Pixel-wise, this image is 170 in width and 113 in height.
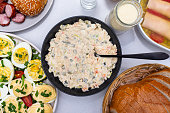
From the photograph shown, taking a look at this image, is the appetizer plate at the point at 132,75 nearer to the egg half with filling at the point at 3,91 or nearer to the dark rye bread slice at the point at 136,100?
the dark rye bread slice at the point at 136,100

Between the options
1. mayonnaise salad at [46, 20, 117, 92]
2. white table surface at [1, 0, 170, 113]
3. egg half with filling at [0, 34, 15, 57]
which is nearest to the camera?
mayonnaise salad at [46, 20, 117, 92]

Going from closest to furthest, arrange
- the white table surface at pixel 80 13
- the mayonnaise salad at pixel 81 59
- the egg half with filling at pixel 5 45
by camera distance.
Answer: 1. the mayonnaise salad at pixel 81 59
2. the egg half with filling at pixel 5 45
3. the white table surface at pixel 80 13

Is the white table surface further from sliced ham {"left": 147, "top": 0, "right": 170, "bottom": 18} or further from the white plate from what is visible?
sliced ham {"left": 147, "top": 0, "right": 170, "bottom": 18}

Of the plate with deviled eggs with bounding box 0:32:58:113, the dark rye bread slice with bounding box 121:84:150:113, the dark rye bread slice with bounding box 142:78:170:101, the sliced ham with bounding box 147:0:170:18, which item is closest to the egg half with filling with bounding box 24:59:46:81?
the plate with deviled eggs with bounding box 0:32:58:113

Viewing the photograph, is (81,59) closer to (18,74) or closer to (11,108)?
(18,74)

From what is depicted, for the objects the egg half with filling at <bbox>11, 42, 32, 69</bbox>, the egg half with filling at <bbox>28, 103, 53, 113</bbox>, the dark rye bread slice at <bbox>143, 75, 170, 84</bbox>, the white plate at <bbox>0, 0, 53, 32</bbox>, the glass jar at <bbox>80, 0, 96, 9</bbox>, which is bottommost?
the egg half with filling at <bbox>28, 103, 53, 113</bbox>

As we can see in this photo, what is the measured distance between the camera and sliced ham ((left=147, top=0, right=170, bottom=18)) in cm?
125

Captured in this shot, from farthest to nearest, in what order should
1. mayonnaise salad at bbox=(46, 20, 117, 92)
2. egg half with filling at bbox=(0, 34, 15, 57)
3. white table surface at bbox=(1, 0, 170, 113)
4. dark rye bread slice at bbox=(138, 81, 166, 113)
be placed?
white table surface at bbox=(1, 0, 170, 113)
egg half with filling at bbox=(0, 34, 15, 57)
mayonnaise salad at bbox=(46, 20, 117, 92)
dark rye bread slice at bbox=(138, 81, 166, 113)

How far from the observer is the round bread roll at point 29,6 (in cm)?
118

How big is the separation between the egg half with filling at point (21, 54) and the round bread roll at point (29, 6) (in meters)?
0.26

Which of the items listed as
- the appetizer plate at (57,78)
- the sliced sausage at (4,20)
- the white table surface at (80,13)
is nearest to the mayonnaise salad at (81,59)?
the appetizer plate at (57,78)

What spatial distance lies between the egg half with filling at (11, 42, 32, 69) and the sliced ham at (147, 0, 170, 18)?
1.09 metres

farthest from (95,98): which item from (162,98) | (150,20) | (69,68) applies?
(150,20)

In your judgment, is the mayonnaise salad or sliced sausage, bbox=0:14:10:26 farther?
sliced sausage, bbox=0:14:10:26
